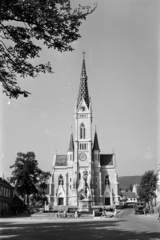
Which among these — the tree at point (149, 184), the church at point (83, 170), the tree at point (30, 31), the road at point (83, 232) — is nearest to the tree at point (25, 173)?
the church at point (83, 170)

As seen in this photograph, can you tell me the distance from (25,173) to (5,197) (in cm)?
738

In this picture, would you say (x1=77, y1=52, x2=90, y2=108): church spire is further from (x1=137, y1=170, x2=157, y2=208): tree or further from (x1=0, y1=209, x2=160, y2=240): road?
(x1=0, y1=209, x2=160, y2=240): road

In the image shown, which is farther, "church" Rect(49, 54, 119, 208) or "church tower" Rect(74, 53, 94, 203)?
"church tower" Rect(74, 53, 94, 203)

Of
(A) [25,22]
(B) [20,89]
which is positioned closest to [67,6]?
(A) [25,22]

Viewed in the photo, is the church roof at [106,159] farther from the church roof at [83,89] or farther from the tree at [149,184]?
the tree at [149,184]

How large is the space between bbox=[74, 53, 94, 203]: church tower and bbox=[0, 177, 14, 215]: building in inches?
951

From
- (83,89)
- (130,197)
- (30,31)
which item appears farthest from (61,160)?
(30,31)

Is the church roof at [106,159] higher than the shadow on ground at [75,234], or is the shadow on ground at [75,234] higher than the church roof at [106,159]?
the church roof at [106,159]

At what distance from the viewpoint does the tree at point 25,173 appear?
5519 cm

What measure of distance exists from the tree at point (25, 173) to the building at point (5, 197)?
2.42 metres

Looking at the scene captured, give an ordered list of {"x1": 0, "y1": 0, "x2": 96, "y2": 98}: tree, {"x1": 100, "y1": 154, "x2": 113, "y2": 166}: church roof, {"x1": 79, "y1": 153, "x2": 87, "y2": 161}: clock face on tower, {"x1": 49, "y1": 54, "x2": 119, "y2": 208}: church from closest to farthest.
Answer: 1. {"x1": 0, "y1": 0, "x2": 96, "y2": 98}: tree
2. {"x1": 49, "y1": 54, "x2": 119, "y2": 208}: church
3. {"x1": 79, "y1": 153, "x2": 87, "y2": 161}: clock face on tower
4. {"x1": 100, "y1": 154, "x2": 113, "y2": 166}: church roof

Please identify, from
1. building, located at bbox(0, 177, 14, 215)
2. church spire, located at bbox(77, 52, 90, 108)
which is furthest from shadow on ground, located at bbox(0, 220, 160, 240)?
church spire, located at bbox(77, 52, 90, 108)

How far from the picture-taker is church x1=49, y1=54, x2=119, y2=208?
7354 centimetres

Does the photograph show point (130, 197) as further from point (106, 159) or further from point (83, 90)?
point (83, 90)
